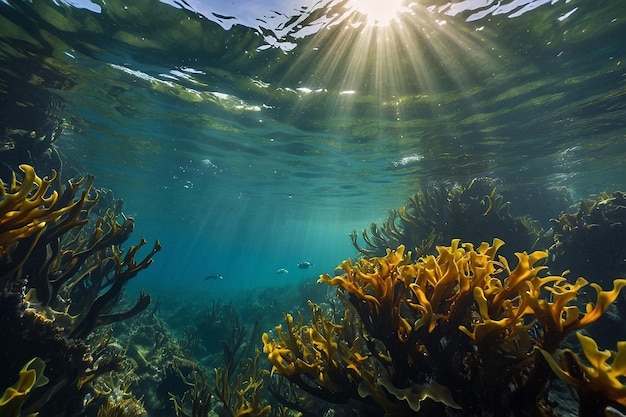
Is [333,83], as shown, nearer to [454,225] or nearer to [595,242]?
[454,225]

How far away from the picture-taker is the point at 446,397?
2.19 m

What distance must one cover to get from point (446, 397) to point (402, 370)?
382mm

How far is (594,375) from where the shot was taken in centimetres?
150

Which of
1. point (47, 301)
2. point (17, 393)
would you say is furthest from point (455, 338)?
point (47, 301)

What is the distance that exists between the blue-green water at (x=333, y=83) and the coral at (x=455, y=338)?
770cm

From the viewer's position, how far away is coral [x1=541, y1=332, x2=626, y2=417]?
57.5 inches

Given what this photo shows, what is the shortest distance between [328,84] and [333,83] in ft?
0.67

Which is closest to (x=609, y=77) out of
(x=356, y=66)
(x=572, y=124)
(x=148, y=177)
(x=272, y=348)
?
(x=572, y=124)

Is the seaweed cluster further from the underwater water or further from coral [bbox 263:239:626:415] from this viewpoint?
the underwater water

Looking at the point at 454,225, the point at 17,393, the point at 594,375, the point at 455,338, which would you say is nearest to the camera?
the point at 594,375

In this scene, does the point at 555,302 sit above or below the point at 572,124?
below

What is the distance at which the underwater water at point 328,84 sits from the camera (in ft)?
27.1

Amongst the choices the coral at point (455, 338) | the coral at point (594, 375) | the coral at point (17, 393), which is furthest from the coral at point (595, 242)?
the coral at point (17, 393)

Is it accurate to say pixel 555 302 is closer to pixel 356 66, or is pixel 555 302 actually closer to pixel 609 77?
pixel 356 66
